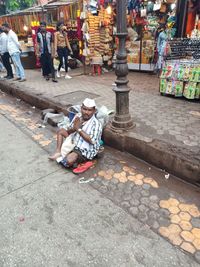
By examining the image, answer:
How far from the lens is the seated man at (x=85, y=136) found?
355 cm

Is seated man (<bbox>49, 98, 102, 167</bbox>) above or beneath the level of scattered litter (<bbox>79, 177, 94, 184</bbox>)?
above

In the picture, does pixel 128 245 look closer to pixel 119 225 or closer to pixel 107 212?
pixel 119 225

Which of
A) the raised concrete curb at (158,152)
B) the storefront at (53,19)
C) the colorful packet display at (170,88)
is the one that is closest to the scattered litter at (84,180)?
the raised concrete curb at (158,152)

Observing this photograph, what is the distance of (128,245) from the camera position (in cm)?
228

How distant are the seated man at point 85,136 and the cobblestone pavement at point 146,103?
2.66 ft

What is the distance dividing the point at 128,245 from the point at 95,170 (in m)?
1.41

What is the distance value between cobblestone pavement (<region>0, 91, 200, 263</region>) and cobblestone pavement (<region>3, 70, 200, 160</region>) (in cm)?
53

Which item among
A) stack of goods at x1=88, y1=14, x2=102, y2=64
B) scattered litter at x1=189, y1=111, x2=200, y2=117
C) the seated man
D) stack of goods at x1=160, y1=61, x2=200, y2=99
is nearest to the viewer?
the seated man

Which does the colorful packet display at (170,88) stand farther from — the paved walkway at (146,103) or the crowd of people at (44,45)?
the crowd of people at (44,45)

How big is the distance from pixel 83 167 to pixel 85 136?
472 millimetres

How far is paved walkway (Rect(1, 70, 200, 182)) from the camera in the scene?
12.5 ft

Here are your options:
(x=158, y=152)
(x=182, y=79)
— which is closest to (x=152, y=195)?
(x=158, y=152)

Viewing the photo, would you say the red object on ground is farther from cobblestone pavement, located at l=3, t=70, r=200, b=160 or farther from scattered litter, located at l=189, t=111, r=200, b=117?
scattered litter, located at l=189, t=111, r=200, b=117

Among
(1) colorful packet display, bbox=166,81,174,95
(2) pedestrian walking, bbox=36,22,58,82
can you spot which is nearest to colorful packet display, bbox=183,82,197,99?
(1) colorful packet display, bbox=166,81,174,95
